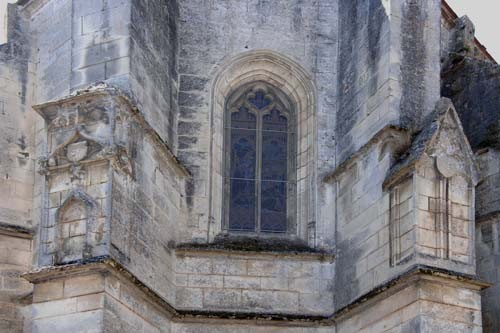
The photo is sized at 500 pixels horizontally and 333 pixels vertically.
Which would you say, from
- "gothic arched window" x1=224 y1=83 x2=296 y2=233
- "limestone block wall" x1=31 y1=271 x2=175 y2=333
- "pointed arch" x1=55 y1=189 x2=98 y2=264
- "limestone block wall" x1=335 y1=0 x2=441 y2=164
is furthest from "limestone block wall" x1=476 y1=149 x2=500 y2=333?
"pointed arch" x1=55 y1=189 x2=98 y2=264

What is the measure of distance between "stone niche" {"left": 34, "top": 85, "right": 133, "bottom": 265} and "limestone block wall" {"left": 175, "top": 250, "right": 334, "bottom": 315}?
6.72 ft

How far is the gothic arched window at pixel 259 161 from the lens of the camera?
1731 centimetres

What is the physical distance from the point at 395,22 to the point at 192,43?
112 inches

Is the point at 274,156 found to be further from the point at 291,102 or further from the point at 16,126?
the point at 16,126

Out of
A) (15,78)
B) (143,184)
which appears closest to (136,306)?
(143,184)

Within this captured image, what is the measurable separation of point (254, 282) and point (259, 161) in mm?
1842

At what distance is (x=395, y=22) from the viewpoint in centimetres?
1639

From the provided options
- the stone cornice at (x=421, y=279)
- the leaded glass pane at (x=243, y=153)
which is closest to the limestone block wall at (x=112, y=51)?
the leaded glass pane at (x=243, y=153)

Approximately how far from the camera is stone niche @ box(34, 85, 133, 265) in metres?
14.4

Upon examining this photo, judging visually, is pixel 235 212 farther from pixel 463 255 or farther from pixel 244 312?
pixel 463 255

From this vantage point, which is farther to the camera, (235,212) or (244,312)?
(235,212)

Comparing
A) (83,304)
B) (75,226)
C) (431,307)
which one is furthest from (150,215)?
(431,307)

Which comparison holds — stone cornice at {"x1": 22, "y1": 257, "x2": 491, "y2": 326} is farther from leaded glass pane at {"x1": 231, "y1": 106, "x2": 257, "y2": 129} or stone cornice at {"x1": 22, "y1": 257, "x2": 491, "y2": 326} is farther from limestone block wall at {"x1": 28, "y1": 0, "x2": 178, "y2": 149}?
leaded glass pane at {"x1": 231, "y1": 106, "x2": 257, "y2": 129}

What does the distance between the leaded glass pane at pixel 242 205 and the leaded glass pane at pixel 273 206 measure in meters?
0.14
